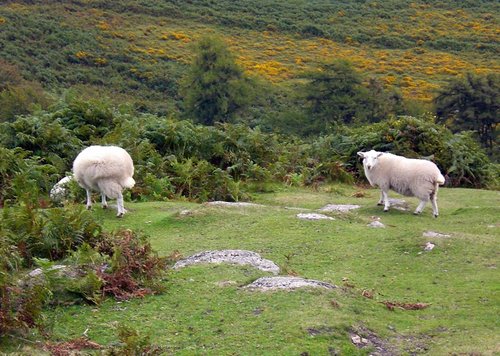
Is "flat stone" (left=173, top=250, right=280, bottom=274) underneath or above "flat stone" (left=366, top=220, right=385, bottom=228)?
above

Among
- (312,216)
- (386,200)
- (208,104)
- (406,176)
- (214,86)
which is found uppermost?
(406,176)

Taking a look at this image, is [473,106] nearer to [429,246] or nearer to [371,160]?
[371,160]

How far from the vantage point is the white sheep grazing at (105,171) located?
13.1 metres

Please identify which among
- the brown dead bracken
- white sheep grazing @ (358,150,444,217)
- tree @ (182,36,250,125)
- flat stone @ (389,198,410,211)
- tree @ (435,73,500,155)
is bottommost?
tree @ (182,36,250,125)

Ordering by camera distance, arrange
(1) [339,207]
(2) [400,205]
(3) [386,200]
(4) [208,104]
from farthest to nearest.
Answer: (4) [208,104]
(2) [400,205]
(1) [339,207]
(3) [386,200]

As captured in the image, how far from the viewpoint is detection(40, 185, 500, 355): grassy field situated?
23.9 ft

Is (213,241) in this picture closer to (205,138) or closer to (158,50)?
(205,138)

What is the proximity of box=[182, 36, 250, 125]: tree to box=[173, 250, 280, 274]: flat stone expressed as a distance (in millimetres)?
46409

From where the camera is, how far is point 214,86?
58.7 meters

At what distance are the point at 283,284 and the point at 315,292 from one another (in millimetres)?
422

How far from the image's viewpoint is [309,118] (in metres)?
54.0

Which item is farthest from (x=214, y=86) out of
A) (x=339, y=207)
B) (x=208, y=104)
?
(x=339, y=207)

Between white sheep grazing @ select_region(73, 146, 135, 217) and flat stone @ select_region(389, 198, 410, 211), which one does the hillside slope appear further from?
white sheep grazing @ select_region(73, 146, 135, 217)

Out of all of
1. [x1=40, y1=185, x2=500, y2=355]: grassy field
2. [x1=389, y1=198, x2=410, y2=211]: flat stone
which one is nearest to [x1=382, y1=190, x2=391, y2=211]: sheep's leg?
[x1=389, y1=198, x2=410, y2=211]: flat stone
